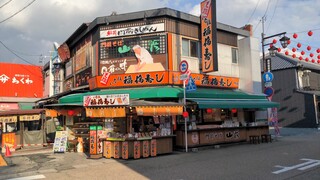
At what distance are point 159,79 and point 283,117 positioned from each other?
2133 cm

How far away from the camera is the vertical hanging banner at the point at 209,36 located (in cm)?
1744

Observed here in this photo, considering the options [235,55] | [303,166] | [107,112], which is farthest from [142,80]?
[303,166]

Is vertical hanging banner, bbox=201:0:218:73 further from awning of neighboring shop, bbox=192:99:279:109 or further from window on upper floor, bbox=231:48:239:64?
window on upper floor, bbox=231:48:239:64

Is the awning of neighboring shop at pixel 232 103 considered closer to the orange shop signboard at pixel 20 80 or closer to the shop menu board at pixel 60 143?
the shop menu board at pixel 60 143

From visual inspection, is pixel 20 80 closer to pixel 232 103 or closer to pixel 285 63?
pixel 232 103

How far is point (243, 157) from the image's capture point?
13.4 m

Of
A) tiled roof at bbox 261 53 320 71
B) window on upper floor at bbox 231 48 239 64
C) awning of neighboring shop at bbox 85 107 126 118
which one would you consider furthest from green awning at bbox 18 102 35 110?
tiled roof at bbox 261 53 320 71

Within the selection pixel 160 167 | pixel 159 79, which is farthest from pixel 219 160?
pixel 159 79

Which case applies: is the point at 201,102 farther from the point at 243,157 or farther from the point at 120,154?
the point at 120,154

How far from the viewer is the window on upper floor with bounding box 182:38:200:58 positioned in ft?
59.0

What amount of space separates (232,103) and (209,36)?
407 centimetres

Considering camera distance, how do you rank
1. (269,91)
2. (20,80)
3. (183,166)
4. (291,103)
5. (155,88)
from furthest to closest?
1. (20,80)
2. (291,103)
3. (269,91)
4. (155,88)
5. (183,166)

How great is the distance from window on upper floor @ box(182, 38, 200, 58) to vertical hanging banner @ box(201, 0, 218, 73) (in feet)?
1.70

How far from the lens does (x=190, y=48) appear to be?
18.2m
